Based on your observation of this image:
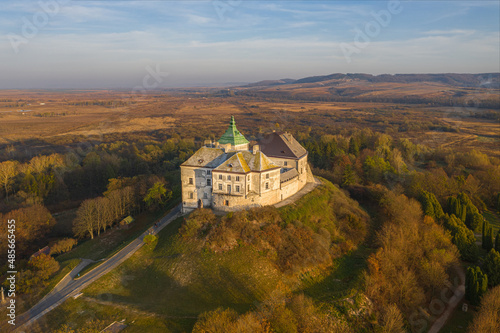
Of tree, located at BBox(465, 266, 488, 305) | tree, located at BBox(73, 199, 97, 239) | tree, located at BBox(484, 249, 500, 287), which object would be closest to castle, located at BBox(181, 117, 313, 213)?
tree, located at BBox(73, 199, 97, 239)

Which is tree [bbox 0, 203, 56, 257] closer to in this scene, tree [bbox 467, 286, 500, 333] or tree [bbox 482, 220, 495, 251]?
tree [bbox 467, 286, 500, 333]

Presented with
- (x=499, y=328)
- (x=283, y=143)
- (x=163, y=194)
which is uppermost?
(x=283, y=143)

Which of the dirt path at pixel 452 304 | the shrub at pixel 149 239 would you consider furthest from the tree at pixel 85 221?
the dirt path at pixel 452 304

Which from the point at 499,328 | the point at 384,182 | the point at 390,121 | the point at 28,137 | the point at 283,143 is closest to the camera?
the point at 499,328

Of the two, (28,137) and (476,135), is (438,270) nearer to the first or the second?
(476,135)

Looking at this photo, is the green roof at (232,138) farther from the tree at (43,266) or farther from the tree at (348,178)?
the tree at (348,178)

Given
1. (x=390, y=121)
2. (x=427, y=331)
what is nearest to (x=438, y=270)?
(x=427, y=331)

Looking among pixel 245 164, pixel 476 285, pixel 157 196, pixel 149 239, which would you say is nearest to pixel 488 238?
pixel 476 285
